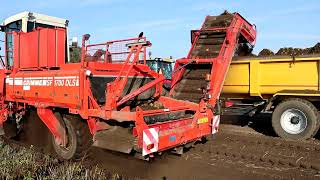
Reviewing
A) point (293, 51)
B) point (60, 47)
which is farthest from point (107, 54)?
point (293, 51)

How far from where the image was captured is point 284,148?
690cm

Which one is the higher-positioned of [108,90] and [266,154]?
[108,90]

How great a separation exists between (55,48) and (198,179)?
11.4ft

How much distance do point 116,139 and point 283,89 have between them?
4444 mm

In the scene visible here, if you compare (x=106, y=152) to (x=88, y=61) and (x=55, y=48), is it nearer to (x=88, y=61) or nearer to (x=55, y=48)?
(x=88, y=61)

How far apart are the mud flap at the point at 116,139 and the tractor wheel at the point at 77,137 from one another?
0.42 m

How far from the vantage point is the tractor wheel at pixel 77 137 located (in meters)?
5.85

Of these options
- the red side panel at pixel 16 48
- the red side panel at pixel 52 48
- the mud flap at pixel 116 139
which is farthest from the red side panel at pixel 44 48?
the mud flap at pixel 116 139

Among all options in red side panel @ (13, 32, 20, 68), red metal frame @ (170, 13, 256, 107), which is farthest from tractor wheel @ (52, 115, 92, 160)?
red metal frame @ (170, 13, 256, 107)

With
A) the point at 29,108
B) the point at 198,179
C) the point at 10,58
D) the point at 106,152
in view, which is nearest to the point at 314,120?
the point at 198,179

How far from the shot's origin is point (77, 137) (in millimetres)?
5840

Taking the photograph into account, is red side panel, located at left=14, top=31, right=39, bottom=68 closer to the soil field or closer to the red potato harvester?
the red potato harvester

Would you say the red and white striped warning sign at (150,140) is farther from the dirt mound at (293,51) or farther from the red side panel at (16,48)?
the dirt mound at (293,51)

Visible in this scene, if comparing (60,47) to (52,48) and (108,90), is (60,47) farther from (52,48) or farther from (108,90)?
(108,90)
